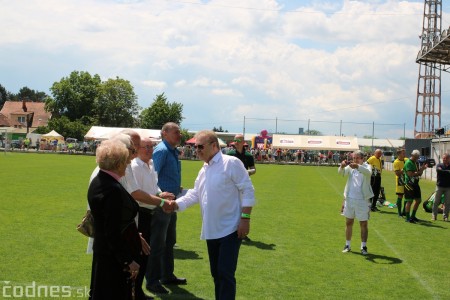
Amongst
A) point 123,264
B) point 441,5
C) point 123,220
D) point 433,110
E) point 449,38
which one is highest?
point 441,5

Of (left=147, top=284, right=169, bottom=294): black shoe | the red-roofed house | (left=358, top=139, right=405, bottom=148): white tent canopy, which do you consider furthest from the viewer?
the red-roofed house

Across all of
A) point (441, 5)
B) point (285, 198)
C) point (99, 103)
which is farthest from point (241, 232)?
point (99, 103)

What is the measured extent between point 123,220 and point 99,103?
307ft

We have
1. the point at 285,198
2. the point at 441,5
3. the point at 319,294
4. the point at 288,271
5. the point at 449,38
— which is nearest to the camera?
the point at 319,294

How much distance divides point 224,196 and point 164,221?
1732mm

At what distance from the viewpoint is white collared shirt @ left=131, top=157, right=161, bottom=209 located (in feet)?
20.4

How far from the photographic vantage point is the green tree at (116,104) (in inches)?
3720

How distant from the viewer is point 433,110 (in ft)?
211

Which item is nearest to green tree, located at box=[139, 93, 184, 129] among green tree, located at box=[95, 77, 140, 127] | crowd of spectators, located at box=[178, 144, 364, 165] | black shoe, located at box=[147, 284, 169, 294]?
green tree, located at box=[95, 77, 140, 127]

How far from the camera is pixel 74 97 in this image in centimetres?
9300

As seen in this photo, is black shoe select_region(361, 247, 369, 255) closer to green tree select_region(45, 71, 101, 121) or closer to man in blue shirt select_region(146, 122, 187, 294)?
man in blue shirt select_region(146, 122, 187, 294)

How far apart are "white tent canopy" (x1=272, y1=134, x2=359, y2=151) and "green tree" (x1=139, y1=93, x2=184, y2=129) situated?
91.4 ft

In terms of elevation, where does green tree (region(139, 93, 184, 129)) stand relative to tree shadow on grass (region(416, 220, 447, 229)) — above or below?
above

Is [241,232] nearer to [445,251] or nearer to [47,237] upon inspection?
[47,237]
